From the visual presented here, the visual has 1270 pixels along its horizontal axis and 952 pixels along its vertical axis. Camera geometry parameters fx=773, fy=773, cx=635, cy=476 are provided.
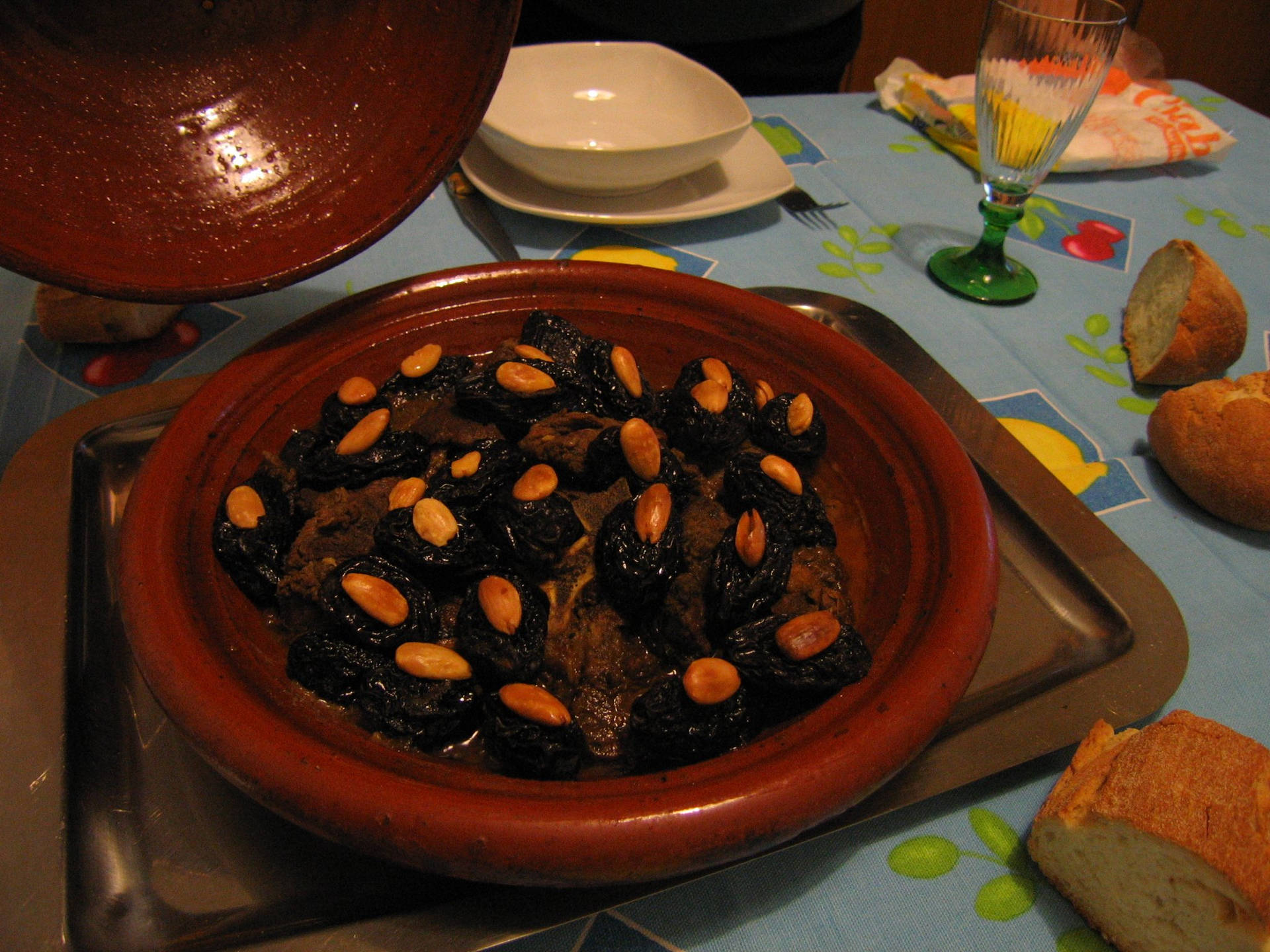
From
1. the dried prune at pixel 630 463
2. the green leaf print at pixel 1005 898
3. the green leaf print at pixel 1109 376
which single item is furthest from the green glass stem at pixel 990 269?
the green leaf print at pixel 1005 898

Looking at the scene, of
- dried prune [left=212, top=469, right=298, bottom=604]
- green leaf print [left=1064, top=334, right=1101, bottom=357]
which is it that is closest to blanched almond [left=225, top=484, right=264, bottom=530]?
dried prune [left=212, top=469, right=298, bottom=604]

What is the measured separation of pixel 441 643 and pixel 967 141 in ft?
7.63

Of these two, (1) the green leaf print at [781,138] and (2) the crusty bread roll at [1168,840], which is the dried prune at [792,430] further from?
(1) the green leaf print at [781,138]

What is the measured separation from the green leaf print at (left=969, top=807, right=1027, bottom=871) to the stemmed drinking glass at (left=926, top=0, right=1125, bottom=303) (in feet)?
4.43

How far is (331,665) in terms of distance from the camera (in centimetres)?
91

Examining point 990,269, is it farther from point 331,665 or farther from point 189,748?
point 189,748

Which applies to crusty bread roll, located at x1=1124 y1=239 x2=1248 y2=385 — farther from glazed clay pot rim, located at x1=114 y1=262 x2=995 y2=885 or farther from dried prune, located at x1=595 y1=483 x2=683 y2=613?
dried prune, located at x1=595 y1=483 x2=683 y2=613

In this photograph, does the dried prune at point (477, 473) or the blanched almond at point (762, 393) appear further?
the blanched almond at point (762, 393)

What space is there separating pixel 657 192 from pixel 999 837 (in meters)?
1.68

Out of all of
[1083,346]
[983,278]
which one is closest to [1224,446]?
[1083,346]

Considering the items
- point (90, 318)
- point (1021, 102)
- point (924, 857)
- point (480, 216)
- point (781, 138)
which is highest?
point (1021, 102)

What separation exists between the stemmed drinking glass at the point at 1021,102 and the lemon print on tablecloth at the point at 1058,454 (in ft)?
1.54

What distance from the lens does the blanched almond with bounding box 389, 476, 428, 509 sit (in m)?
1.06

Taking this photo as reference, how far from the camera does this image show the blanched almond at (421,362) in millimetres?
1232
